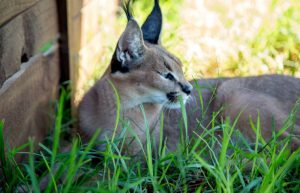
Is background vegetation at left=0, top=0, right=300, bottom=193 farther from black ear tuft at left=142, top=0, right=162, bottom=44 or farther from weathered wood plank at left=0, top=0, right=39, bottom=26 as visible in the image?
weathered wood plank at left=0, top=0, right=39, bottom=26

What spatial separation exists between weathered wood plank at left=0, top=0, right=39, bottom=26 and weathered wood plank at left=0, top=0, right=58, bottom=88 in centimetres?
4

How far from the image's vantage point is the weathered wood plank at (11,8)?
8.51 feet

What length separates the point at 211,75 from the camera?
4.42m

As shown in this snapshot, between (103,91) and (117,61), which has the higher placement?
(117,61)

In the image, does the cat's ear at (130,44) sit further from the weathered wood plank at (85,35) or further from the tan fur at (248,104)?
the weathered wood plank at (85,35)

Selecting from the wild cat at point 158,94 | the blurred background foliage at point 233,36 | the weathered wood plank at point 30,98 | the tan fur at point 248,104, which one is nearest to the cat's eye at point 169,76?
the wild cat at point 158,94

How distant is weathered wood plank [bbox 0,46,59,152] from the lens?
9.20ft

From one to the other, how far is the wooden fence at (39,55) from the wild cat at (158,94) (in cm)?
36

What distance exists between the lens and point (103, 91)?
9.78ft

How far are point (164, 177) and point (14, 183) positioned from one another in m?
0.66

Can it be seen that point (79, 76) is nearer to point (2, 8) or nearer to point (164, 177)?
point (2, 8)

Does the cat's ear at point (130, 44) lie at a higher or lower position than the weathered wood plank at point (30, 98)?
higher

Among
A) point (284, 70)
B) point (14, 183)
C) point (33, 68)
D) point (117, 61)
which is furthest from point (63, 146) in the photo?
point (284, 70)

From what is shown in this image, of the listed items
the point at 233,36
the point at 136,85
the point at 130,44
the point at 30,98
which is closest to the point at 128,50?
the point at 130,44
